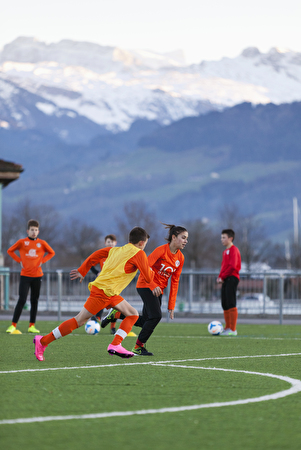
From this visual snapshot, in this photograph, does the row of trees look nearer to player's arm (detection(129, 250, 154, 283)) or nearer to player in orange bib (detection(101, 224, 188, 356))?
player in orange bib (detection(101, 224, 188, 356))

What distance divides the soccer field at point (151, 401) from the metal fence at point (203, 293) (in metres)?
12.0

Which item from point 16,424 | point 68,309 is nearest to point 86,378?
point 16,424

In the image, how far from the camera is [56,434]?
4.48m

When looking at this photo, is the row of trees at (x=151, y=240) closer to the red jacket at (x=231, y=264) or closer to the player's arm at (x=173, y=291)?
the red jacket at (x=231, y=264)

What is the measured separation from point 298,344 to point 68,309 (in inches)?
437

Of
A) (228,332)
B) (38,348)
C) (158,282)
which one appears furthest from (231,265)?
(38,348)

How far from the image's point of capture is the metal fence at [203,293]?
21844 mm

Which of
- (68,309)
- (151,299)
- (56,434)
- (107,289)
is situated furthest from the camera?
(68,309)

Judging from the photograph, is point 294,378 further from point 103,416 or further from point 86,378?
point 103,416

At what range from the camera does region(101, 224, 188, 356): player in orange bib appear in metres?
9.69

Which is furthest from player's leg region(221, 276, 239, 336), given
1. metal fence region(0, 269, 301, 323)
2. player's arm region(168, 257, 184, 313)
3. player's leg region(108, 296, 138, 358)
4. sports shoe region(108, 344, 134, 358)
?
metal fence region(0, 269, 301, 323)

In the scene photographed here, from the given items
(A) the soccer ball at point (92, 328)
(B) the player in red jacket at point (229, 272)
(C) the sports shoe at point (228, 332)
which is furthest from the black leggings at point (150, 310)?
(C) the sports shoe at point (228, 332)

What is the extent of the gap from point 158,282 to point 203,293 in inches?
528

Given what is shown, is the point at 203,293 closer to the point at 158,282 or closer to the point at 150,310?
the point at 158,282
